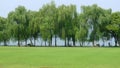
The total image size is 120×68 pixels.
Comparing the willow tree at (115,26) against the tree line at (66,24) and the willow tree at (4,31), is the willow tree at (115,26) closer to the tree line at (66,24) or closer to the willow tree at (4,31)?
the tree line at (66,24)

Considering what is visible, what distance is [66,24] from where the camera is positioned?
68.4 m

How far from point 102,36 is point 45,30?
1169cm

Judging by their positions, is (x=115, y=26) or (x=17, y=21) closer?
(x=115, y=26)

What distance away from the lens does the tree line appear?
6800cm

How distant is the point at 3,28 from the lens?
254ft

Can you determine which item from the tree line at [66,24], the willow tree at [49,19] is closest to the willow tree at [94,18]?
the tree line at [66,24]

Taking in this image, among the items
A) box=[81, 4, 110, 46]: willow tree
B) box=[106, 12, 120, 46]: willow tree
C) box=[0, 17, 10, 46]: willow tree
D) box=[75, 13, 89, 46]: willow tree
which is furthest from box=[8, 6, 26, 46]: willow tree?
box=[106, 12, 120, 46]: willow tree
